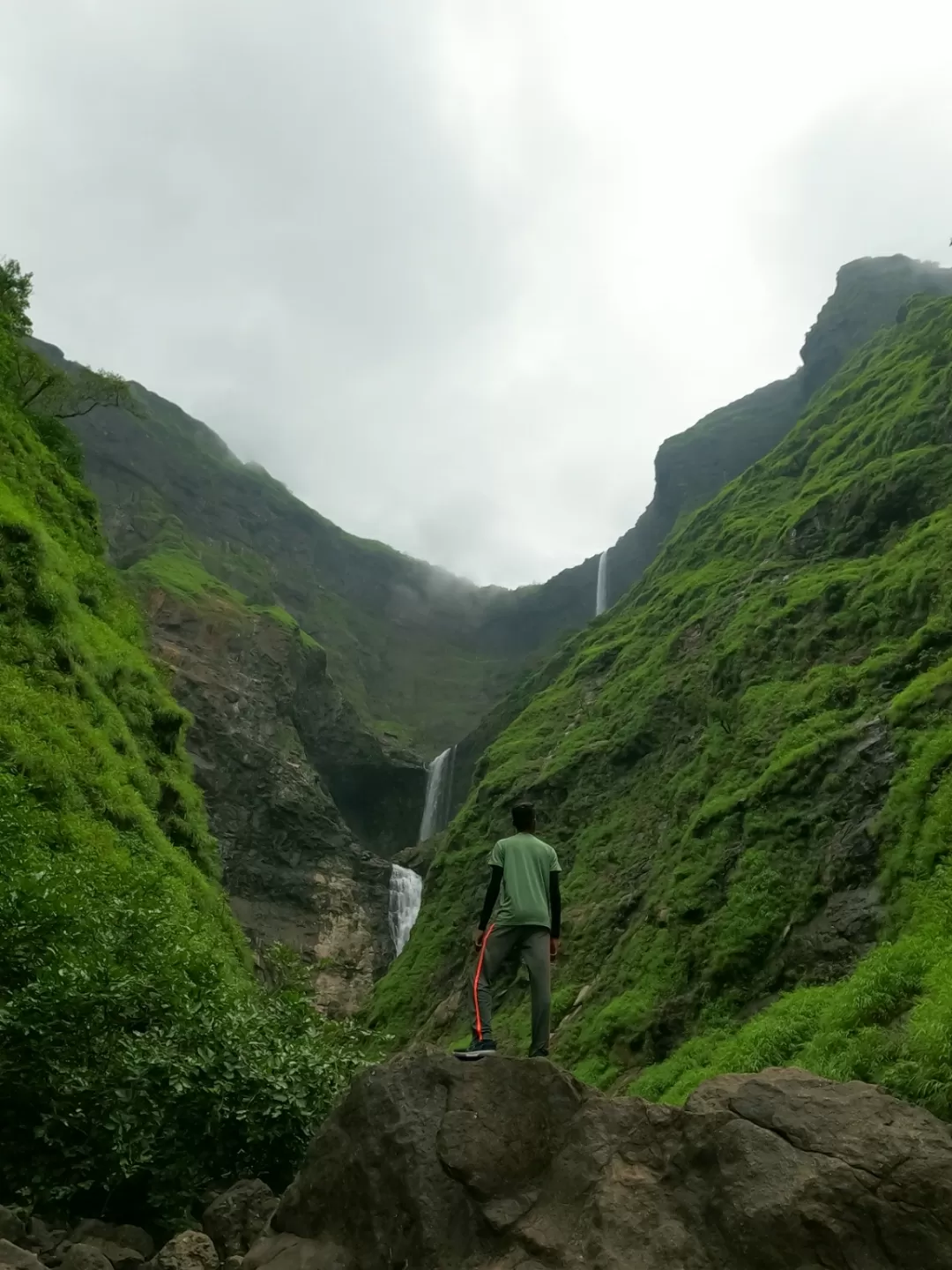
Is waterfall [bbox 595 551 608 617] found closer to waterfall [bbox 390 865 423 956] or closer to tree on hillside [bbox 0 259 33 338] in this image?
waterfall [bbox 390 865 423 956]

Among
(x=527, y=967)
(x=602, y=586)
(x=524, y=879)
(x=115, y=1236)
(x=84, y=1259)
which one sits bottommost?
(x=115, y=1236)

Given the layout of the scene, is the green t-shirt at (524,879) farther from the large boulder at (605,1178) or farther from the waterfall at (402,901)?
the waterfall at (402,901)

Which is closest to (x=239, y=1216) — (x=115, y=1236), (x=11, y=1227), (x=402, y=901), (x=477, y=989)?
(x=115, y=1236)

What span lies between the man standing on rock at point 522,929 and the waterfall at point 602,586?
101 meters

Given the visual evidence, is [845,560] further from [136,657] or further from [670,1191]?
[670,1191]

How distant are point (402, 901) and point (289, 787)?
10589 mm

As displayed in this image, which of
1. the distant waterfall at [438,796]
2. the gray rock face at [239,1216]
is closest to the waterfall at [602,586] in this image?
the distant waterfall at [438,796]

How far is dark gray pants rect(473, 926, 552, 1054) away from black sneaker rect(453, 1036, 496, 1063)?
0.37 ft

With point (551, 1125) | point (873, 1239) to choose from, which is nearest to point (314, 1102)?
point (551, 1125)

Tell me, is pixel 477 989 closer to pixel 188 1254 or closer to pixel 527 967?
pixel 527 967

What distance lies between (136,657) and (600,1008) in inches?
592

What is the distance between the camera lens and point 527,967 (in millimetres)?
8312

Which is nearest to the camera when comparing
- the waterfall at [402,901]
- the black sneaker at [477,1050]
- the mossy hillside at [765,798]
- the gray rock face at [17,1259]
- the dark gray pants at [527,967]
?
the gray rock face at [17,1259]

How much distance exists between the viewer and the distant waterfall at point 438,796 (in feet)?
243
